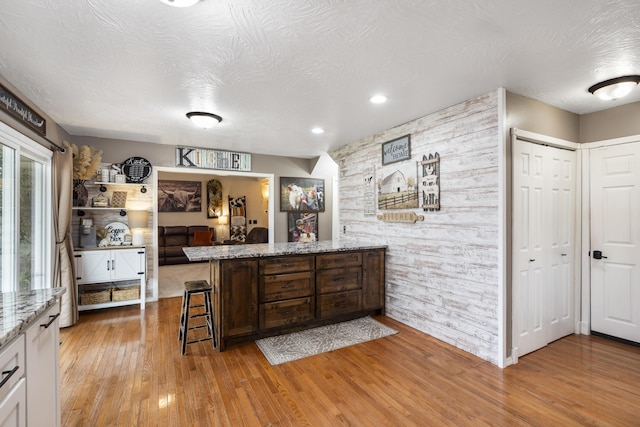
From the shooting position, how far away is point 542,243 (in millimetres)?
3066

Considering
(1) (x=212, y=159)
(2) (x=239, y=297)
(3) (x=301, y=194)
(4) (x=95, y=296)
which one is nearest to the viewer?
(2) (x=239, y=297)

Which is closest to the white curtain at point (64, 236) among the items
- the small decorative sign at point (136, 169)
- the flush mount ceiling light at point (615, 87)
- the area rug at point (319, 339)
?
the small decorative sign at point (136, 169)

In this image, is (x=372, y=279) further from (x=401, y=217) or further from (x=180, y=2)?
(x=180, y=2)

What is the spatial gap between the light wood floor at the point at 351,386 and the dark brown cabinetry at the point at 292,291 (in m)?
0.30

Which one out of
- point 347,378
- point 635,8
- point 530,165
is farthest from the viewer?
point 530,165

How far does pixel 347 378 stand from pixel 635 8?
2.94m

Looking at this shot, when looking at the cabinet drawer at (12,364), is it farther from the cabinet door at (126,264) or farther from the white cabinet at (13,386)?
the cabinet door at (126,264)

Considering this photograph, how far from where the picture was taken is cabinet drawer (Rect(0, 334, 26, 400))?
1.12 m

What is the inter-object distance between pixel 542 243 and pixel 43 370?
386 cm

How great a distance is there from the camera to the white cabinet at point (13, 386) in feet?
3.67

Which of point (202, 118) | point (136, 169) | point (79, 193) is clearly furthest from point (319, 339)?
point (79, 193)

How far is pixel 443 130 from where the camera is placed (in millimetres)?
3229

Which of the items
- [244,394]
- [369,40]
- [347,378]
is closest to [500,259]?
[347,378]

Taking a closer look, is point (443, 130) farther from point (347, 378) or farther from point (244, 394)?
point (244, 394)
